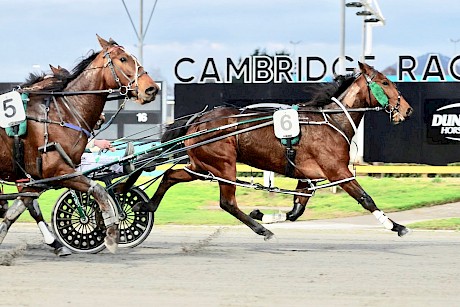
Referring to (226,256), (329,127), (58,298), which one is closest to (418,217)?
(329,127)

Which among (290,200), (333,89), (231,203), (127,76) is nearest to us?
(127,76)

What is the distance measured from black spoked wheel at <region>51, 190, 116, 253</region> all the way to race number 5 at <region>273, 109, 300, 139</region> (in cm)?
231

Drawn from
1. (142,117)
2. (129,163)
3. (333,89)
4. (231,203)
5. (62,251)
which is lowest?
(62,251)

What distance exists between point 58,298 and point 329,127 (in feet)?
15.4

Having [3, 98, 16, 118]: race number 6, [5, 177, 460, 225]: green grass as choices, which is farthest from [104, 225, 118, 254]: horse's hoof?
[5, 177, 460, 225]: green grass

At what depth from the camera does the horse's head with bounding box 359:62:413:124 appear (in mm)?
11938

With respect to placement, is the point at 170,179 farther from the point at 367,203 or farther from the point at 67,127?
the point at 367,203

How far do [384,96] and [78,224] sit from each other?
396 centimetres

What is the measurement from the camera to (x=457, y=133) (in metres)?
22.1

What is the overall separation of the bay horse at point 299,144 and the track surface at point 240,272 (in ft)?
2.04

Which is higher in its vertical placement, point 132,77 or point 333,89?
point 132,77

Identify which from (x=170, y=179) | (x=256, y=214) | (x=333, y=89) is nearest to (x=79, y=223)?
(x=170, y=179)

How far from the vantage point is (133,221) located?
458 inches

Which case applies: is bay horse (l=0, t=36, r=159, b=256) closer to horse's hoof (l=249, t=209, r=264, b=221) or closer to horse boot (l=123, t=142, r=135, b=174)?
horse boot (l=123, t=142, r=135, b=174)
